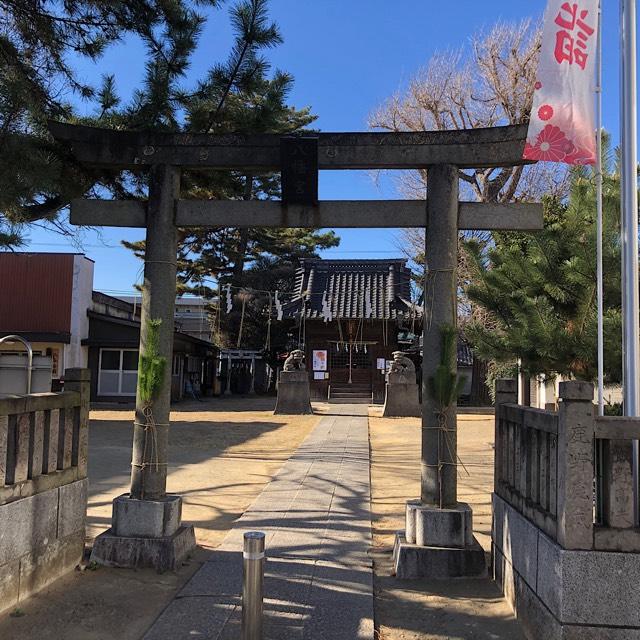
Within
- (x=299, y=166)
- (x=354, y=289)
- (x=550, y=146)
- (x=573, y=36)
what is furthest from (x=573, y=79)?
(x=354, y=289)

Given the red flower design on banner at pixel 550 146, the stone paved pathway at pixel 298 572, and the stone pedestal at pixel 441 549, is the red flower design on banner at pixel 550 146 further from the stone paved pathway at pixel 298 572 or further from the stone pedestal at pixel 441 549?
the stone paved pathway at pixel 298 572

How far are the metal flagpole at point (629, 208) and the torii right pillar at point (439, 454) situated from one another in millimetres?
1388

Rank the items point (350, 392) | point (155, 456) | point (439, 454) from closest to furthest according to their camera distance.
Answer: point (439, 454), point (155, 456), point (350, 392)

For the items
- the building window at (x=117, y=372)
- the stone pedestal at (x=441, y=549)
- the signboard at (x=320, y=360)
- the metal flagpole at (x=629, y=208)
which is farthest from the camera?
the signboard at (x=320, y=360)

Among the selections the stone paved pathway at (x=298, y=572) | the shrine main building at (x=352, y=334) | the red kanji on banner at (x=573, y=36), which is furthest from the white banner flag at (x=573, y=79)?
the shrine main building at (x=352, y=334)

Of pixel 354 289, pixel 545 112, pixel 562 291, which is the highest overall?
pixel 354 289

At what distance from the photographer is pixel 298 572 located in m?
5.17

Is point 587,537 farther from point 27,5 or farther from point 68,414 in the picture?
point 27,5

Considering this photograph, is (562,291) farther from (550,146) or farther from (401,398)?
(401,398)

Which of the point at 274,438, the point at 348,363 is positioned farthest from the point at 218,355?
the point at 274,438

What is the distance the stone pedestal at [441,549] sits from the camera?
517 centimetres

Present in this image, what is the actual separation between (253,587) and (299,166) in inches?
143

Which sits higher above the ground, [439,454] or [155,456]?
[439,454]

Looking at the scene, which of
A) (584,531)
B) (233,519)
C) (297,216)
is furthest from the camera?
(233,519)
